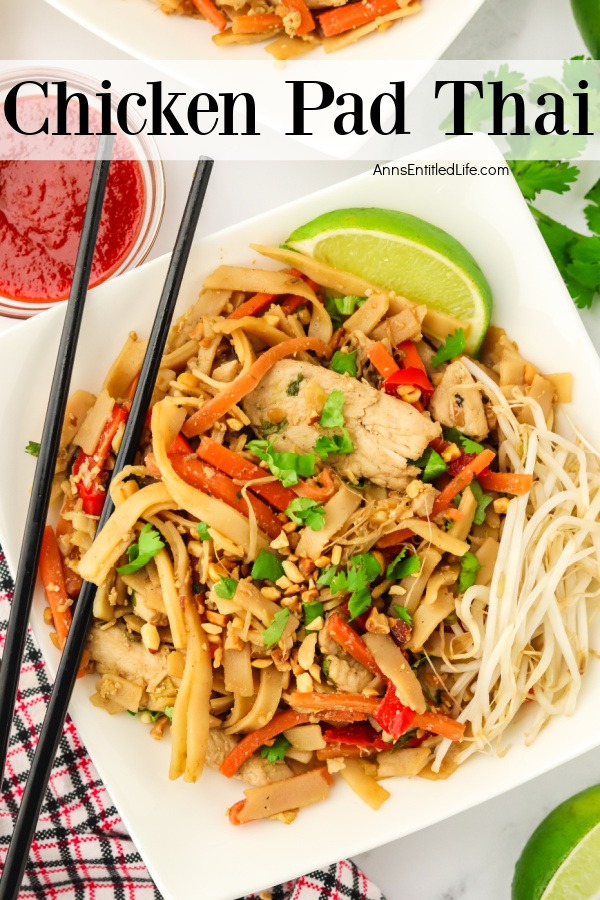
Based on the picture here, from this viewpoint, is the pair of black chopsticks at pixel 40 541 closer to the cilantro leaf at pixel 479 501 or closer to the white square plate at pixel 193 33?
the white square plate at pixel 193 33

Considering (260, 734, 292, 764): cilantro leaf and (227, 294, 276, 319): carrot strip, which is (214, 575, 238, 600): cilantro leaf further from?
(227, 294, 276, 319): carrot strip

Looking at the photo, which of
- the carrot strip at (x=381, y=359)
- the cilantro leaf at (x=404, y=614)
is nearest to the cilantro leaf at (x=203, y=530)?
the cilantro leaf at (x=404, y=614)

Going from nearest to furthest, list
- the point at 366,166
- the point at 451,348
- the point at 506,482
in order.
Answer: the point at 506,482
the point at 451,348
the point at 366,166

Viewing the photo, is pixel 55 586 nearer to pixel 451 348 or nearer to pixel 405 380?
pixel 405 380

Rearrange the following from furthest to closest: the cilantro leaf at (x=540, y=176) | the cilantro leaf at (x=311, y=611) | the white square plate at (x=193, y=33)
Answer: the cilantro leaf at (x=540, y=176), the white square plate at (x=193, y=33), the cilantro leaf at (x=311, y=611)

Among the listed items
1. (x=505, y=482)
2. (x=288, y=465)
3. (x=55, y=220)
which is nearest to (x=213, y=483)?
(x=288, y=465)

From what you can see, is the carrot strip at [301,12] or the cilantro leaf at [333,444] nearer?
the cilantro leaf at [333,444]

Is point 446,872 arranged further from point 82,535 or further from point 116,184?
point 116,184
